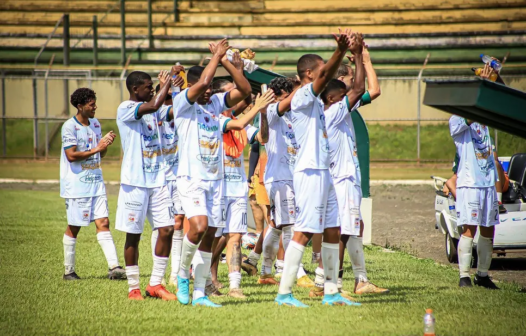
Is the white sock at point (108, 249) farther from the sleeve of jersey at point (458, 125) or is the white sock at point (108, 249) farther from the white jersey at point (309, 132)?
the sleeve of jersey at point (458, 125)

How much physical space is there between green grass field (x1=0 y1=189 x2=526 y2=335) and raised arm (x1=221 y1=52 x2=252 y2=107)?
6.52ft

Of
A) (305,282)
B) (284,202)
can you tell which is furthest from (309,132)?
(305,282)

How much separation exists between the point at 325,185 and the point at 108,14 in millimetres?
32537

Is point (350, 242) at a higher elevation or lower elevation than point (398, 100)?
lower

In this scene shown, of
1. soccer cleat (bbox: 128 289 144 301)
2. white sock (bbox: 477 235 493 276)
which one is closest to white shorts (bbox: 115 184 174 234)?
soccer cleat (bbox: 128 289 144 301)

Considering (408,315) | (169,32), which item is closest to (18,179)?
(169,32)

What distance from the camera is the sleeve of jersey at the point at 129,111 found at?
7.82 meters

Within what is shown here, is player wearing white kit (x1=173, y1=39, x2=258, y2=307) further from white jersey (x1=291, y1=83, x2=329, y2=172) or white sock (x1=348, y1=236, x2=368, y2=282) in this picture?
white sock (x1=348, y1=236, x2=368, y2=282)

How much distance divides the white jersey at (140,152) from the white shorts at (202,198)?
804 mm

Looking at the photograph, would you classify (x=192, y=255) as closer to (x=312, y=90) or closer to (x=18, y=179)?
(x=312, y=90)

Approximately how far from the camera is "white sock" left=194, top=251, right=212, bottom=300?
7.36 metres

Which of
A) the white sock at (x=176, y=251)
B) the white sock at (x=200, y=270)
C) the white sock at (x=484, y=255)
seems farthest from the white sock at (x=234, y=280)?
the white sock at (x=484, y=255)

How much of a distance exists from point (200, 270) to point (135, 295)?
87 cm

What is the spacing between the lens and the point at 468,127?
855 centimetres
